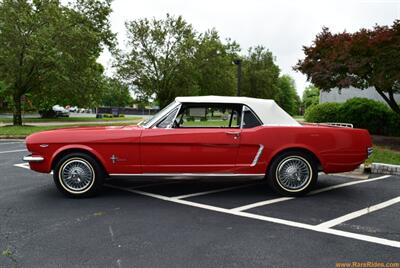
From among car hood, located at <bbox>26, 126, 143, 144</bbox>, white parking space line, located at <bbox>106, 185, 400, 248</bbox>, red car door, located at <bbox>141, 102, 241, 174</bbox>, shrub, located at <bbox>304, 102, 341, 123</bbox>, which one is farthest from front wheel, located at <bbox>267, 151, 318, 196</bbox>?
shrub, located at <bbox>304, 102, 341, 123</bbox>

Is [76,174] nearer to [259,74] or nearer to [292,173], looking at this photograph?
[292,173]

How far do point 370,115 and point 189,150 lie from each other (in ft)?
42.9

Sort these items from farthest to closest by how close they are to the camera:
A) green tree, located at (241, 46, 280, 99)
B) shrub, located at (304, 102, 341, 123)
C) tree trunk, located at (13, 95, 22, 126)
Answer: green tree, located at (241, 46, 280, 99)
tree trunk, located at (13, 95, 22, 126)
shrub, located at (304, 102, 341, 123)

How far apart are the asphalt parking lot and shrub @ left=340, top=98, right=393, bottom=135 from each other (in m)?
10.4

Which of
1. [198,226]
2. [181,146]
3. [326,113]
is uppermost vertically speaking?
[326,113]

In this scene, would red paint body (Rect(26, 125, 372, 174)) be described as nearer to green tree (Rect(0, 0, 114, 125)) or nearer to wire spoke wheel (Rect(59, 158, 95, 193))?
wire spoke wheel (Rect(59, 158, 95, 193))

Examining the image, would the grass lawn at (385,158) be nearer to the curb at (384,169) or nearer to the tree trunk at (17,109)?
the curb at (384,169)

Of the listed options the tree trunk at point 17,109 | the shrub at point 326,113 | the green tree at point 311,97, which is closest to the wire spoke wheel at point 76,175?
the shrub at point 326,113

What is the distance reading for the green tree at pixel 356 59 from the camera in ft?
32.6

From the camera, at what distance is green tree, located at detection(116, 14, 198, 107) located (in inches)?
1054

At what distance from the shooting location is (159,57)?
2716 centimetres

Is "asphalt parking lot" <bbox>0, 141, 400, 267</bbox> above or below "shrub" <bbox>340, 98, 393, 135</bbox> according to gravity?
below

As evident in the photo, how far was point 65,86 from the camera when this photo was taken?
19812 millimetres

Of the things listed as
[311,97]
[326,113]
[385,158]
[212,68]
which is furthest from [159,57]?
[311,97]
